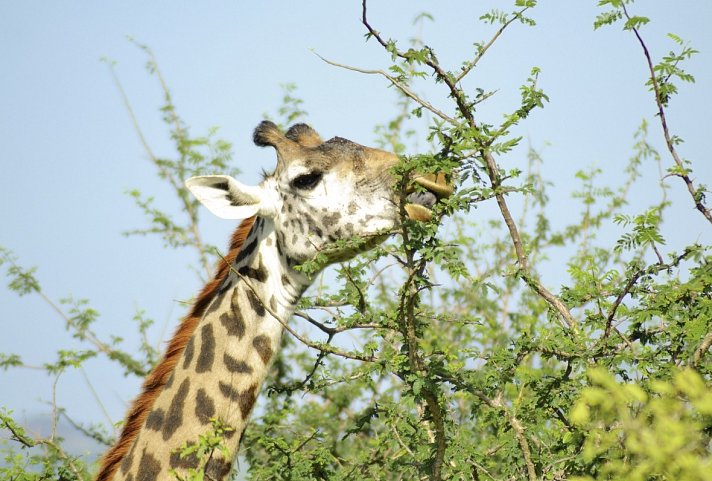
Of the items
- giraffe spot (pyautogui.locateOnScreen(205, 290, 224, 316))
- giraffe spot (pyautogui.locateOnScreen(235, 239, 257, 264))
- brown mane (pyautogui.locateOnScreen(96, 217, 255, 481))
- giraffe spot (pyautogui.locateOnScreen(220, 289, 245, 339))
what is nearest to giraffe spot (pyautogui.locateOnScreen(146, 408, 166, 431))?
brown mane (pyautogui.locateOnScreen(96, 217, 255, 481))

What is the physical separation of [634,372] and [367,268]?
1693 mm

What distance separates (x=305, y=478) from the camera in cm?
575

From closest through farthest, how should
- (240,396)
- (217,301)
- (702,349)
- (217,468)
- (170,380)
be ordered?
(702,349)
(217,468)
(240,396)
(170,380)
(217,301)

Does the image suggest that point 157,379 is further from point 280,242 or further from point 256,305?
point 280,242

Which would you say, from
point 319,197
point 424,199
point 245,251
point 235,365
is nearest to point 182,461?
point 235,365

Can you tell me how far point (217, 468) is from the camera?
5078 millimetres

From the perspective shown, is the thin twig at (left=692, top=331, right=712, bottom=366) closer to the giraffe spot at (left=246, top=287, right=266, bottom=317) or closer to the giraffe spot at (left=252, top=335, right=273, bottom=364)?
the giraffe spot at (left=252, top=335, right=273, bottom=364)

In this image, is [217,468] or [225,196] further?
[225,196]

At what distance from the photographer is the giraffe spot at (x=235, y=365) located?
5.42 meters

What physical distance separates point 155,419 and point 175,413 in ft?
0.49

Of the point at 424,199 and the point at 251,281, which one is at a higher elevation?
the point at 424,199

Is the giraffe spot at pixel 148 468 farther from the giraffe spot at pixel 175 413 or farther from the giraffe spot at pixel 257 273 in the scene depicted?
the giraffe spot at pixel 257 273

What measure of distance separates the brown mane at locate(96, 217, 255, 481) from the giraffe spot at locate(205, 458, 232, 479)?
2.02 ft

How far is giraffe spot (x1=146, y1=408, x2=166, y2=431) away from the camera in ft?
17.3
